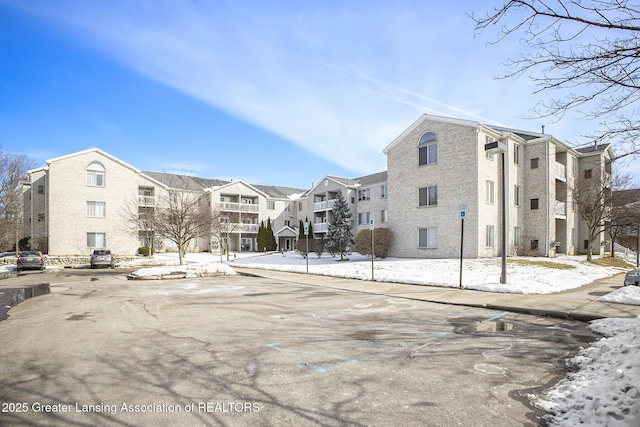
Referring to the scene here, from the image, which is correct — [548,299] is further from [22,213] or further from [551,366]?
[22,213]

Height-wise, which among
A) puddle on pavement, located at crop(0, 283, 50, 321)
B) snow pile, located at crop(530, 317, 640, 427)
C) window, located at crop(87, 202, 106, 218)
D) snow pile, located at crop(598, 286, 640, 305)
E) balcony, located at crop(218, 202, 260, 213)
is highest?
balcony, located at crop(218, 202, 260, 213)

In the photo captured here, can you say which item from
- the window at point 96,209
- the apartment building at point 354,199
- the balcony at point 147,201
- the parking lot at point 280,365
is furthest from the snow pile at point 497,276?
the balcony at point 147,201

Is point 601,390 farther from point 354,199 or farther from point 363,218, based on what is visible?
point 354,199

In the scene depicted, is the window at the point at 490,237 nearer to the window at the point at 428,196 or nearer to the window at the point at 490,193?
the window at the point at 490,193

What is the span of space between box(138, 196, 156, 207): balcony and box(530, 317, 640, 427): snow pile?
41.9m

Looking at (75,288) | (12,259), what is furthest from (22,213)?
(75,288)

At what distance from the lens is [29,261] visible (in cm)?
2541

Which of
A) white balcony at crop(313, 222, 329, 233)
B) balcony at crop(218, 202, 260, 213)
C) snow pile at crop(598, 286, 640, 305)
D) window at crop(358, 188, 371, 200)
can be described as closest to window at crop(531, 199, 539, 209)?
window at crop(358, 188, 371, 200)

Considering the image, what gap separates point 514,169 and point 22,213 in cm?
5046

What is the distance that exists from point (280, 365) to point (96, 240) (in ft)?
125

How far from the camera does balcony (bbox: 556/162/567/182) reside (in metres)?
29.3

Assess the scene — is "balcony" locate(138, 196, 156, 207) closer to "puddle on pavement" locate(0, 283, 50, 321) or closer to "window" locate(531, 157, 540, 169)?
"puddle on pavement" locate(0, 283, 50, 321)

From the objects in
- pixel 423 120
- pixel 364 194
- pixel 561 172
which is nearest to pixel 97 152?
pixel 364 194

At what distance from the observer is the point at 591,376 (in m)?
4.44
